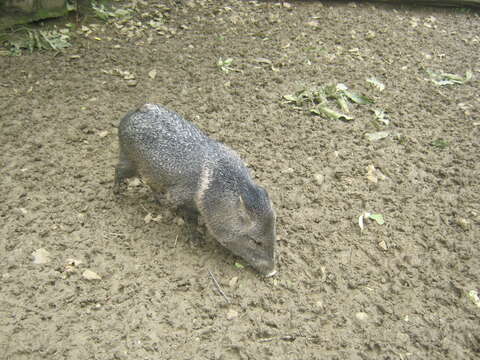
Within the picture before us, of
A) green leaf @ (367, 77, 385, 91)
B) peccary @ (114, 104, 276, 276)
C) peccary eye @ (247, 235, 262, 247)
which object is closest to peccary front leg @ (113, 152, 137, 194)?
peccary @ (114, 104, 276, 276)

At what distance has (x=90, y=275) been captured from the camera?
273 cm

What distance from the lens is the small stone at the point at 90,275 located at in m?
2.72

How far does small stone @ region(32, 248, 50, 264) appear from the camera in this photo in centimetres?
278

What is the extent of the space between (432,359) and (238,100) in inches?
117

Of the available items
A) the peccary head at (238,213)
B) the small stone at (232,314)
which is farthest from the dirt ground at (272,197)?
the peccary head at (238,213)

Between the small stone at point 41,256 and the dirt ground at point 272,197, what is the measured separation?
0.5 inches

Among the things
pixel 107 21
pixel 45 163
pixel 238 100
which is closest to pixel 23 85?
pixel 45 163

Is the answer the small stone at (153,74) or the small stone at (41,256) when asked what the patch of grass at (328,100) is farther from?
the small stone at (41,256)

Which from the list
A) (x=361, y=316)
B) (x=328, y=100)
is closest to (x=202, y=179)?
(x=361, y=316)

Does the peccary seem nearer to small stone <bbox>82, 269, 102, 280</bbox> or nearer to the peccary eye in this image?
the peccary eye

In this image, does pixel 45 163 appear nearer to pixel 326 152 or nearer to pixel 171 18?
pixel 326 152

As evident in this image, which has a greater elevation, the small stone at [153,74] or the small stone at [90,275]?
the small stone at [153,74]

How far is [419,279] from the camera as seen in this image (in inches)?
113

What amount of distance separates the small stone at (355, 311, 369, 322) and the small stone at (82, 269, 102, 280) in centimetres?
172
